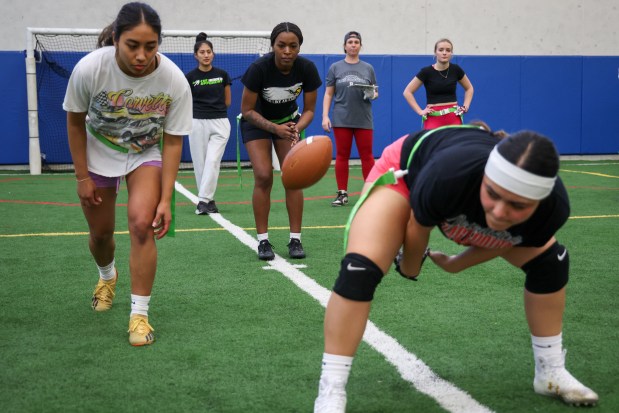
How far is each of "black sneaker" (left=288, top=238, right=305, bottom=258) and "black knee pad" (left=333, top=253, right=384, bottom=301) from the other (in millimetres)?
3561

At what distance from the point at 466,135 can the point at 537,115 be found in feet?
52.7

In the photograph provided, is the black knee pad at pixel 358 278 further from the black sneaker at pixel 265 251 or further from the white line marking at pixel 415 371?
the black sneaker at pixel 265 251

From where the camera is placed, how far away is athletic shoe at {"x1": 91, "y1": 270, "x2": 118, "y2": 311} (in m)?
4.88

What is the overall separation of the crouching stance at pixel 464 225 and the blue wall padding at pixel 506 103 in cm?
1325

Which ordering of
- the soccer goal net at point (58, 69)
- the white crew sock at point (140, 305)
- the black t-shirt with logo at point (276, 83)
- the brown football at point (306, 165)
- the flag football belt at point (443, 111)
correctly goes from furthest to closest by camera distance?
the soccer goal net at point (58, 69)
the flag football belt at point (443, 111)
the black t-shirt with logo at point (276, 83)
the brown football at point (306, 165)
the white crew sock at point (140, 305)

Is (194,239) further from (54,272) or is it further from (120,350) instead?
(120,350)

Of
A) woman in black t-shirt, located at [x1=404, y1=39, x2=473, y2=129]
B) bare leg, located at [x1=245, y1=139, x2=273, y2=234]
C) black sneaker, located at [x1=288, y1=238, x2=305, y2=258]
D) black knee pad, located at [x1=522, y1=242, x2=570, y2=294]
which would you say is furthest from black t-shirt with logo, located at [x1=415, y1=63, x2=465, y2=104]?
black knee pad, located at [x1=522, y1=242, x2=570, y2=294]

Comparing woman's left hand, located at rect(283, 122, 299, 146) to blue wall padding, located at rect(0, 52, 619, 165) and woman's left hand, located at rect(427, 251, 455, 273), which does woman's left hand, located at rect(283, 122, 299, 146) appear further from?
blue wall padding, located at rect(0, 52, 619, 165)

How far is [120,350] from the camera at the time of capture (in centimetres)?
403

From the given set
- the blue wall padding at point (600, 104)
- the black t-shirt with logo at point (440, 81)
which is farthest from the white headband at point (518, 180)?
the blue wall padding at point (600, 104)

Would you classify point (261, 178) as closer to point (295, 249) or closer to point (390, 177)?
point (295, 249)

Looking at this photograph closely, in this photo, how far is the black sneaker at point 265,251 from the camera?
21.2 ft

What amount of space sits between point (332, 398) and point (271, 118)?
407 centimetres

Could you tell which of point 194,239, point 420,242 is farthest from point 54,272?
point 420,242
